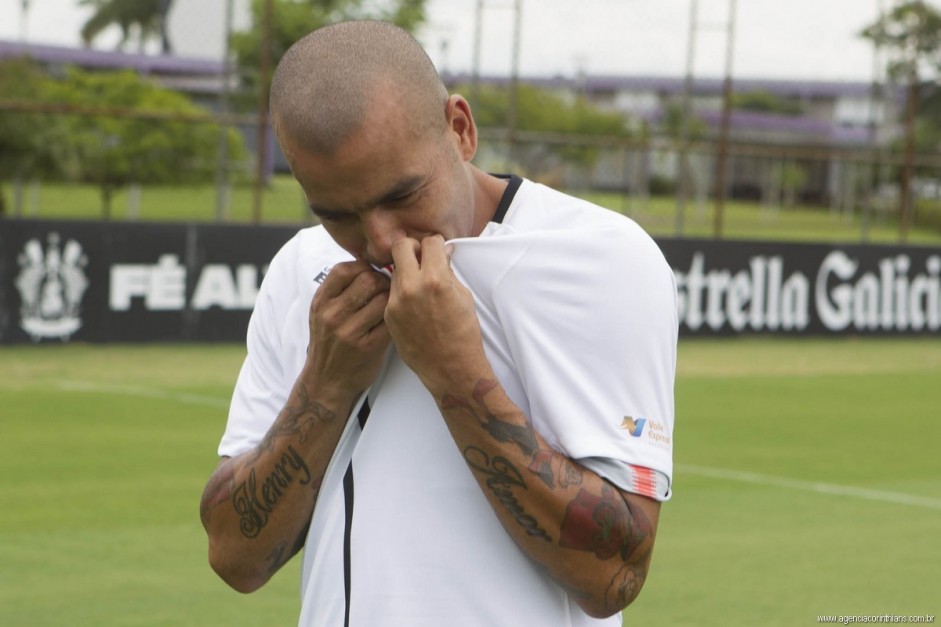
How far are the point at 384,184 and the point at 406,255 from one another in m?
0.11

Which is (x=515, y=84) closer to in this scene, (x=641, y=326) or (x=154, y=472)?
(x=154, y=472)

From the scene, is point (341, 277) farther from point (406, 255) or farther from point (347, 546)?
point (347, 546)

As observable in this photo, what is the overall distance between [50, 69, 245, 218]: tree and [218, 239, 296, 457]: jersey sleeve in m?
22.3

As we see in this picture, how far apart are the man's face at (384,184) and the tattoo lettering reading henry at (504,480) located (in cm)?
33

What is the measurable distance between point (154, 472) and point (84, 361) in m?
5.12

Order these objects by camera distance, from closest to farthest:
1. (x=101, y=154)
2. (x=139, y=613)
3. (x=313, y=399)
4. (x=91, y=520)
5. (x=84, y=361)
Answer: (x=313, y=399)
(x=139, y=613)
(x=91, y=520)
(x=84, y=361)
(x=101, y=154)

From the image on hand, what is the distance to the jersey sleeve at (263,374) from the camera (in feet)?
8.16

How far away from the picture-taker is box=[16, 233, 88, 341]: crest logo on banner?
14.1 m

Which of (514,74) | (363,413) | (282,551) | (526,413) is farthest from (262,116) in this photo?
(526,413)

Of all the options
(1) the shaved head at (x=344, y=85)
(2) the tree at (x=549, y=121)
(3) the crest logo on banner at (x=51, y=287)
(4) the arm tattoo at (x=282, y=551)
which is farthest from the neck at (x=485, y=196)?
(2) the tree at (x=549, y=121)

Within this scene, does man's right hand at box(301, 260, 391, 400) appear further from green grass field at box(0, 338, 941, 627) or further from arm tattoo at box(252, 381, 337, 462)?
green grass field at box(0, 338, 941, 627)

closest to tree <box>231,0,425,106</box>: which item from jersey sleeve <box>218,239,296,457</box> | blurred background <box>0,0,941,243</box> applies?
blurred background <box>0,0,941,243</box>

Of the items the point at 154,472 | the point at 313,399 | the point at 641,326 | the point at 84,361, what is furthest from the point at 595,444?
the point at 84,361

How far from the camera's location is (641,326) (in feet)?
7.05
